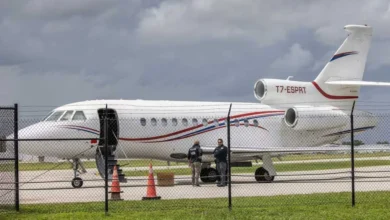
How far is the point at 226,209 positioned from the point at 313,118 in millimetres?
15292

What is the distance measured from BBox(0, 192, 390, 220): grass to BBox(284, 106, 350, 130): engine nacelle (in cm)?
1101

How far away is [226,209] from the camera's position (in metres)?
17.5

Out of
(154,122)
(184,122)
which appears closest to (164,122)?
(154,122)

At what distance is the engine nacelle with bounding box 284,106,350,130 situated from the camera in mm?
31656

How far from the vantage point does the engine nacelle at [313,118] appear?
3166cm

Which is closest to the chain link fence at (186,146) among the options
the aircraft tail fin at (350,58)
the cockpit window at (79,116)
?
the cockpit window at (79,116)

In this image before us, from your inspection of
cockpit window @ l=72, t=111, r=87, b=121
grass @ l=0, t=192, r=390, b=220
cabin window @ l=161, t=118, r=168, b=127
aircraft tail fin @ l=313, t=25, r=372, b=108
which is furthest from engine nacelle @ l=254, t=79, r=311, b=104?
grass @ l=0, t=192, r=390, b=220

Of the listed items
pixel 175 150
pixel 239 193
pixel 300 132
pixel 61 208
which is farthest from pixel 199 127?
pixel 61 208

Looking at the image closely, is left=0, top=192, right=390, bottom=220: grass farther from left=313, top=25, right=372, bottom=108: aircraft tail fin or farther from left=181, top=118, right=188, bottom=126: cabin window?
left=313, top=25, right=372, bottom=108: aircraft tail fin

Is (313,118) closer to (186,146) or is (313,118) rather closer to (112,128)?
(186,146)

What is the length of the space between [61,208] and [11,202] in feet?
3.79

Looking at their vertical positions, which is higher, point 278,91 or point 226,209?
point 278,91

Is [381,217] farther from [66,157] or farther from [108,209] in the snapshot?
[66,157]

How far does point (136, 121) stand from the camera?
28.5 meters
